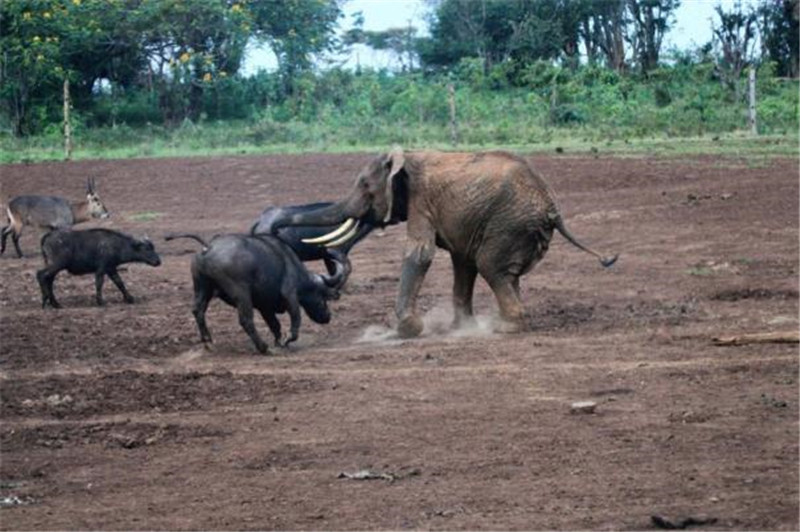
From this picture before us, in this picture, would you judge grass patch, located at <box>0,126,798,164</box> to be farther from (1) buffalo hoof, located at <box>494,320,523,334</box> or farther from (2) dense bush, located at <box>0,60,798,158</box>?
(1) buffalo hoof, located at <box>494,320,523,334</box>

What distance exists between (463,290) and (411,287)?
77 cm

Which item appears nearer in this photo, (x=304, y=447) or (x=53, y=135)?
(x=304, y=447)

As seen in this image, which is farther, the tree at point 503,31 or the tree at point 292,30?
the tree at point 503,31

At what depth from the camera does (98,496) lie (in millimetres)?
8883

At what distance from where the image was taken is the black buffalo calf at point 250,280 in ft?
45.2

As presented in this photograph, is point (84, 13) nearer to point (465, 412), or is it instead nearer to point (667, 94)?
point (667, 94)

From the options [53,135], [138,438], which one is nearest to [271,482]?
[138,438]

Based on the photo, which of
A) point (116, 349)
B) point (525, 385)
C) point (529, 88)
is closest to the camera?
point (525, 385)

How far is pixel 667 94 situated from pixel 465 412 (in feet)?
93.9

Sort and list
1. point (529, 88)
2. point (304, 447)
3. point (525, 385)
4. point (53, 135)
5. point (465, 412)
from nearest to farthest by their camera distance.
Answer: point (304, 447)
point (465, 412)
point (525, 385)
point (53, 135)
point (529, 88)

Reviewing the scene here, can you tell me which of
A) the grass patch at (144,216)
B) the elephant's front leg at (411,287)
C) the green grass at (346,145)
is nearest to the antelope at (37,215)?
the grass patch at (144,216)

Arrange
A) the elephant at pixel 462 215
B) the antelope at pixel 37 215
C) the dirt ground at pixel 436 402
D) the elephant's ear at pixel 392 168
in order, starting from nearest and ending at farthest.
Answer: the dirt ground at pixel 436 402 < the elephant at pixel 462 215 < the elephant's ear at pixel 392 168 < the antelope at pixel 37 215

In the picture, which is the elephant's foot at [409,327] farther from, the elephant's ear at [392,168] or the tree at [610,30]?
the tree at [610,30]

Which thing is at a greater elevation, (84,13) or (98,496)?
(84,13)
